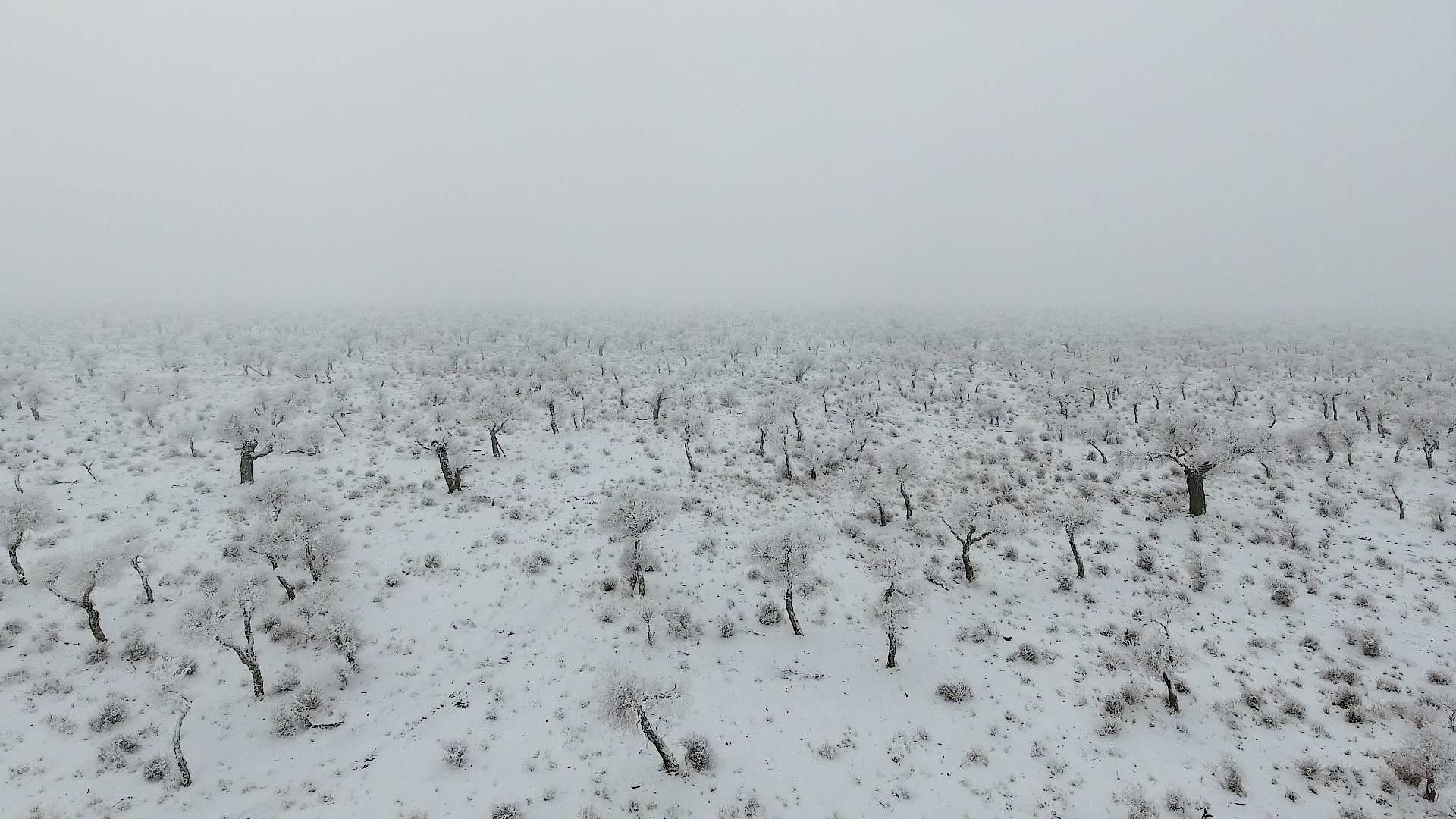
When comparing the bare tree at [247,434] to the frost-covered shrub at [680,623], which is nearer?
the frost-covered shrub at [680,623]

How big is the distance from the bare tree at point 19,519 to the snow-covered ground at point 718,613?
19 centimetres

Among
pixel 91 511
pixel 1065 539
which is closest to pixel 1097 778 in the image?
pixel 1065 539

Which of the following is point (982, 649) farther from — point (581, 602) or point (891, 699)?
point (581, 602)

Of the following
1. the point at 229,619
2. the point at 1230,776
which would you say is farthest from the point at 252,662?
the point at 1230,776

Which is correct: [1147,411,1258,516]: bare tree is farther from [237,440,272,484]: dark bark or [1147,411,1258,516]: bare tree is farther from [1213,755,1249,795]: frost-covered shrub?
[237,440,272,484]: dark bark

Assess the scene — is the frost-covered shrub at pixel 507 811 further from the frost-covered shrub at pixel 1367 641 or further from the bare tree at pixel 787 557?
the frost-covered shrub at pixel 1367 641

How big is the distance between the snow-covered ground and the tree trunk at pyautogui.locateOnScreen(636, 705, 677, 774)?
42 cm

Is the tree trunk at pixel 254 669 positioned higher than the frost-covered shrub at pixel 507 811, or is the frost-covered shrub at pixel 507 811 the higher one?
the tree trunk at pixel 254 669

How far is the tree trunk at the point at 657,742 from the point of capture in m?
16.2

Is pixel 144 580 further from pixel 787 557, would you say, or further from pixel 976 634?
pixel 976 634

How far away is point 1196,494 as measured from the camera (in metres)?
30.7

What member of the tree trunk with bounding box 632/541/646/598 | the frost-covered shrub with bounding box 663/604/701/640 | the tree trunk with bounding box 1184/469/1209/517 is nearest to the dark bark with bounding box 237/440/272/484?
the tree trunk with bounding box 632/541/646/598

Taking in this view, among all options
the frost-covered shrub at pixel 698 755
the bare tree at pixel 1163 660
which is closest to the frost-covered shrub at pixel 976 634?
the bare tree at pixel 1163 660

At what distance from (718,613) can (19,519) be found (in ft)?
96.8
